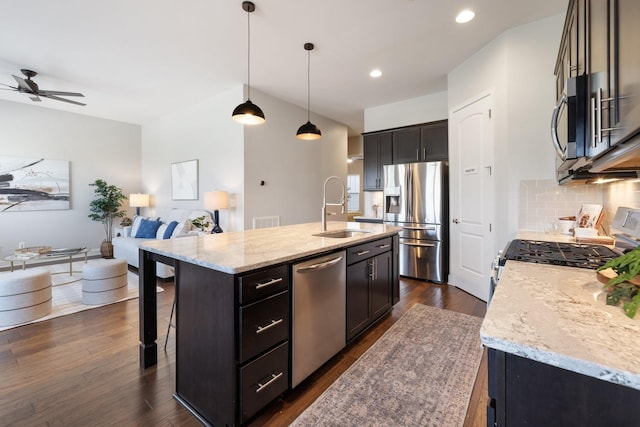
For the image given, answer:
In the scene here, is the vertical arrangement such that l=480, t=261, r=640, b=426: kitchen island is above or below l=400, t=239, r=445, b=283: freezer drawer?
above

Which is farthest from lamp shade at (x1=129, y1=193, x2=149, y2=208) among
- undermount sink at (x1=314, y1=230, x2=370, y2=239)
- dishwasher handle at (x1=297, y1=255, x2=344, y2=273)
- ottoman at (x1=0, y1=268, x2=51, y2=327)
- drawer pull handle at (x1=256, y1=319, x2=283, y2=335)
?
drawer pull handle at (x1=256, y1=319, x2=283, y2=335)

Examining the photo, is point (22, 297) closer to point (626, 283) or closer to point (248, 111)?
point (248, 111)

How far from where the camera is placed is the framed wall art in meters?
5.29

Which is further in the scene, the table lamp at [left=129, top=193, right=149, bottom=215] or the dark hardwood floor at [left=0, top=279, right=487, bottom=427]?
the table lamp at [left=129, top=193, right=149, bottom=215]

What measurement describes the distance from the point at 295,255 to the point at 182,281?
0.68m

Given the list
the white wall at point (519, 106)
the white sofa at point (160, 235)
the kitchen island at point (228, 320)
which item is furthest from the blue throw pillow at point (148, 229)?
the white wall at point (519, 106)

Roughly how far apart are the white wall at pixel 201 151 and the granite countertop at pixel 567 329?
13.6 feet

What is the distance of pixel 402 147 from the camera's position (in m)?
4.74

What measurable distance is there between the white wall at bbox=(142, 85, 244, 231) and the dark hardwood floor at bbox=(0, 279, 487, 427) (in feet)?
7.81

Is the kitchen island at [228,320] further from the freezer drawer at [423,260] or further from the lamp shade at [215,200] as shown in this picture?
the freezer drawer at [423,260]

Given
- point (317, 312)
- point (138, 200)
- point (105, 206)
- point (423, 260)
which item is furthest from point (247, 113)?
point (105, 206)

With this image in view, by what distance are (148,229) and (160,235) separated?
1.89 feet

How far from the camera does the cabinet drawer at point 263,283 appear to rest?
4.62ft

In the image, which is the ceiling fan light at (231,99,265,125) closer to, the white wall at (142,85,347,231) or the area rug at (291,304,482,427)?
the white wall at (142,85,347,231)
